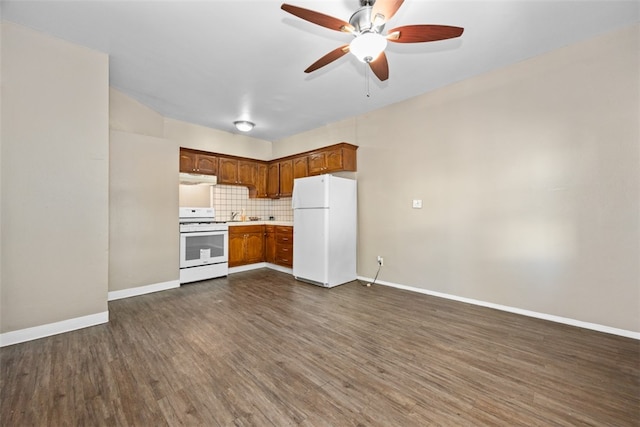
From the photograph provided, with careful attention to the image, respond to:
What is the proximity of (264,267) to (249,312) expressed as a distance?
2550 millimetres

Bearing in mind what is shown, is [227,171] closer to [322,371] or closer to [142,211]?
[142,211]

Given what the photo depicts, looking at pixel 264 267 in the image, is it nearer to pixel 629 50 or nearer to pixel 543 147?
pixel 543 147

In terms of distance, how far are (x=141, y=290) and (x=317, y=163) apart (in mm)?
3349

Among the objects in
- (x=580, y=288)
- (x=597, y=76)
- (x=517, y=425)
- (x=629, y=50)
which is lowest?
(x=517, y=425)

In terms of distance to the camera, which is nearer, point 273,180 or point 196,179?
point 196,179

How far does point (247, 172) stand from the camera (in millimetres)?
5613

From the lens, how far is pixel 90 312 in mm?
2684

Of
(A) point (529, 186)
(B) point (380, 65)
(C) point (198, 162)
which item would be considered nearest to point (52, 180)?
(C) point (198, 162)

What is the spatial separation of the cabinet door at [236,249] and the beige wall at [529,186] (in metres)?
2.69

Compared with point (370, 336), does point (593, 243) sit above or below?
above

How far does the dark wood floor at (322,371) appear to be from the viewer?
4.99 feet

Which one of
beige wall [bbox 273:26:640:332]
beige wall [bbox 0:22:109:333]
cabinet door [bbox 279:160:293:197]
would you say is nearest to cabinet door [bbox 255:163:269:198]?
cabinet door [bbox 279:160:293:197]

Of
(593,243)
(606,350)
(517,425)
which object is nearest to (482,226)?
(593,243)

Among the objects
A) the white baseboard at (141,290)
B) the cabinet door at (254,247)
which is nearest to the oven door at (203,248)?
the white baseboard at (141,290)
